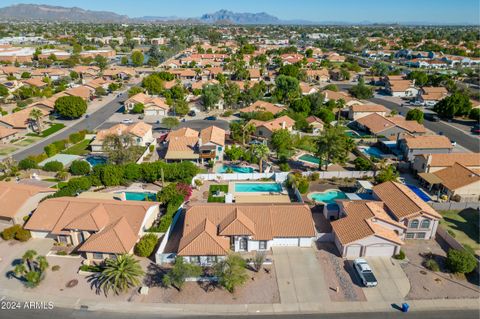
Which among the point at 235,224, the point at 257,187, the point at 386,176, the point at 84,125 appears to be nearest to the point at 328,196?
the point at 386,176

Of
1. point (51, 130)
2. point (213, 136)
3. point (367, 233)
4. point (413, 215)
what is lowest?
point (51, 130)

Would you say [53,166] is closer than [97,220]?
No

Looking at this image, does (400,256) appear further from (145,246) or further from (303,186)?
(145,246)

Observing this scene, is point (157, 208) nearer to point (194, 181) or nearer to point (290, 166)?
point (194, 181)

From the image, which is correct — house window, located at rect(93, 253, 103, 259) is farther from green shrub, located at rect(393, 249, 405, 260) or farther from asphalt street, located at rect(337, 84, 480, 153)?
asphalt street, located at rect(337, 84, 480, 153)

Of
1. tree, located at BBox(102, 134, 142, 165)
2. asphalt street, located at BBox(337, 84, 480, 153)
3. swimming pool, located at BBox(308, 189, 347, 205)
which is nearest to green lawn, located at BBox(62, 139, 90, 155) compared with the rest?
tree, located at BBox(102, 134, 142, 165)

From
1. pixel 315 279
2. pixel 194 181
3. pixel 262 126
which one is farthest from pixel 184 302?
pixel 262 126

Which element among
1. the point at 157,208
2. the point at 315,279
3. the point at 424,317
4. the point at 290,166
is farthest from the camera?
the point at 290,166
